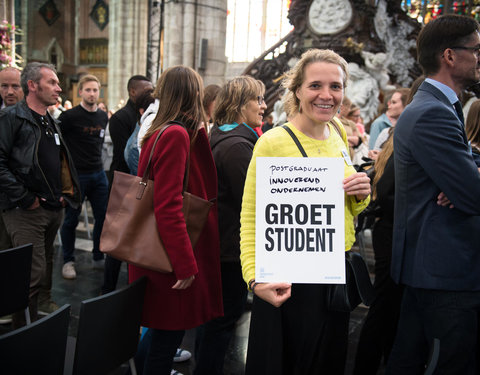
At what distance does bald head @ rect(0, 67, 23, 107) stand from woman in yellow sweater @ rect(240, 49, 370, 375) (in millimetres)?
3304

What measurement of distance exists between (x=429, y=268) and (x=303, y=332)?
54 centimetres

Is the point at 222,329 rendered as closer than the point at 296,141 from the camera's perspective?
No

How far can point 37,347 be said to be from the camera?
143cm

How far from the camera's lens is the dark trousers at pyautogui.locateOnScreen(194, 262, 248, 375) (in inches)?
92.6

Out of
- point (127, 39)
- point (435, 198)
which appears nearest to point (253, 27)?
point (127, 39)

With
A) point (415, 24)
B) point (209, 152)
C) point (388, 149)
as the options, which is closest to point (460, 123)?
point (388, 149)

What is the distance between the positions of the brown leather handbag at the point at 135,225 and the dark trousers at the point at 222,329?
21.5 inches

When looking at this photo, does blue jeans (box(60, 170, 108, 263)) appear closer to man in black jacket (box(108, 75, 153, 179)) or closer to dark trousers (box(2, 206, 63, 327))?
man in black jacket (box(108, 75, 153, 179))

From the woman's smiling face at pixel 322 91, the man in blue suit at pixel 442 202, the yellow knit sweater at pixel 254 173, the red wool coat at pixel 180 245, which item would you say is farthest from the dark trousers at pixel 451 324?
the red wool coat at pixel 180 245

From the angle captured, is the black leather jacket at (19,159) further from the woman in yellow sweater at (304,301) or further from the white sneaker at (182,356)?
the woman in yellow sweater at (304,301)

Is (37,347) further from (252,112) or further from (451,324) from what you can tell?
(252,112)

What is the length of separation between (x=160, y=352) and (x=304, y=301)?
34.8 inches

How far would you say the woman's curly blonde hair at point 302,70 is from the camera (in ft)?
5.46

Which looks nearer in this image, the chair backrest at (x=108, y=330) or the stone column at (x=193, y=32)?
the chair backrest at (x=108, y=330)
